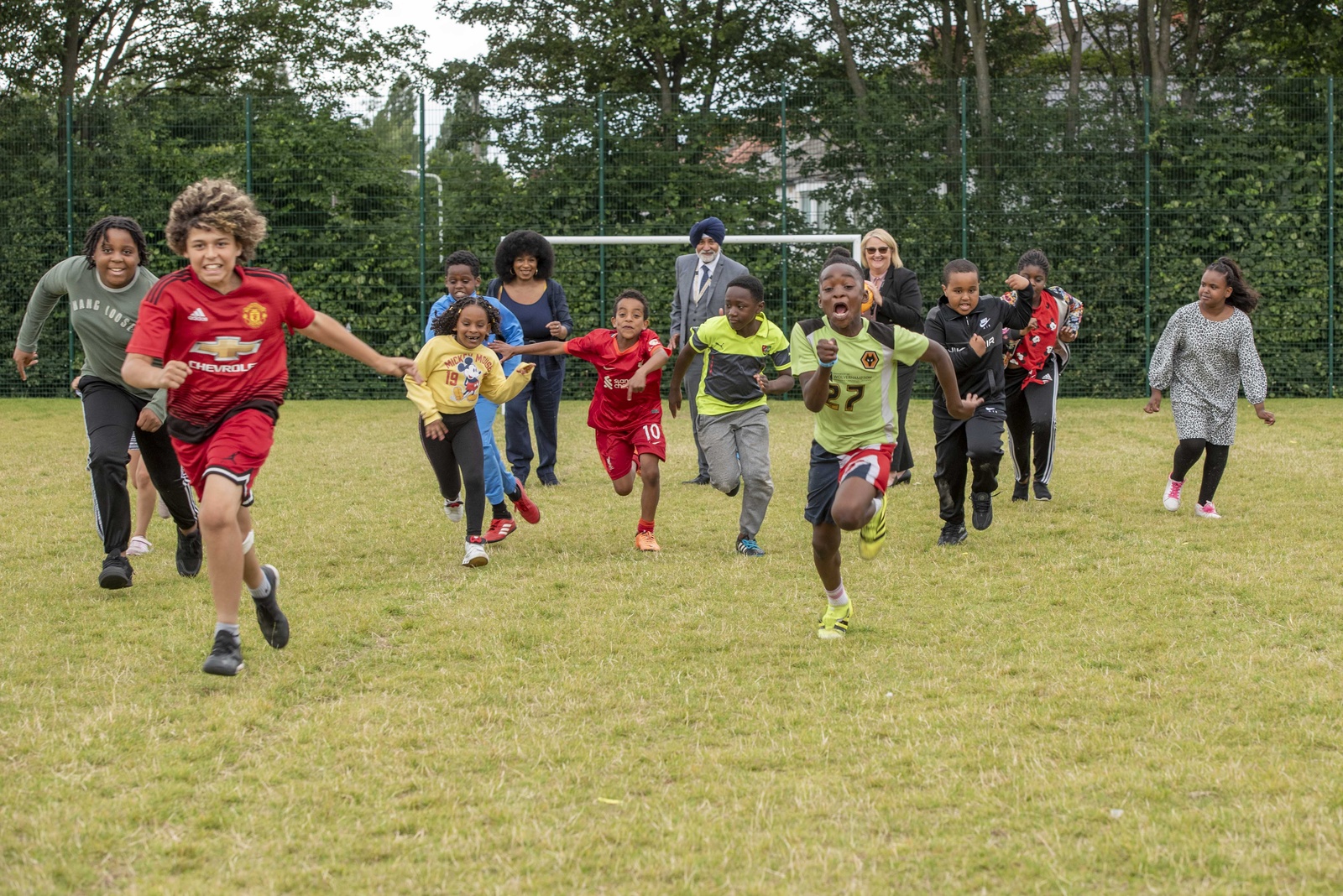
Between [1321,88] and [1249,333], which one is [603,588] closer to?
[1249,333]

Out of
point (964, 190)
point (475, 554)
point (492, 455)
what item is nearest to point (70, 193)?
point (964, 190)

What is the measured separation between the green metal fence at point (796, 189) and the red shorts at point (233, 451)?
13602 millimetres

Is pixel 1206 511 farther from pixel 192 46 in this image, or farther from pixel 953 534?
pixel 192 46

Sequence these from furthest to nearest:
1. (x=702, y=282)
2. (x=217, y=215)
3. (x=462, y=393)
Result: 1. (x=702, y=282)
2. (x=462, y=393)
3. (x=217, y=215)

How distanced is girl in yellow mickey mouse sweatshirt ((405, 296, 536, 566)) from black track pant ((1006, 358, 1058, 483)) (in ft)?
12.2

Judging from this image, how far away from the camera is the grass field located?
3424 millimetres

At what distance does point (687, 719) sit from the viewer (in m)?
4.64

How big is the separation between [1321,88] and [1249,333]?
1200cm

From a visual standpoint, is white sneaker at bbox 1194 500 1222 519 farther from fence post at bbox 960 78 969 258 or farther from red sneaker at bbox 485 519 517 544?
fence post at bbox 960 78 969 258

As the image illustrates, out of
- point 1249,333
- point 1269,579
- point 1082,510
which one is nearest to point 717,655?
point 1269,579

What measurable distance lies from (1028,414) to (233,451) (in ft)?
20.2

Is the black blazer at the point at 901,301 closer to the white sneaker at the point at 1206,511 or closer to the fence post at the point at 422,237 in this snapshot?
the white sneaker at the point at 1206,511

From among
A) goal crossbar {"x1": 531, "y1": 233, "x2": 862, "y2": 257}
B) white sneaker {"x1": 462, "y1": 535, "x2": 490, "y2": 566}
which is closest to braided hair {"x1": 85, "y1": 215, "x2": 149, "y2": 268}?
white sneaker {"x1": 462, "y1": 535, "x2": 490, "y2": 566}

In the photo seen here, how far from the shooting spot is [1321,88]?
1919 cm
